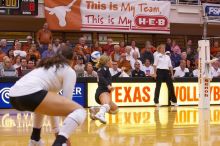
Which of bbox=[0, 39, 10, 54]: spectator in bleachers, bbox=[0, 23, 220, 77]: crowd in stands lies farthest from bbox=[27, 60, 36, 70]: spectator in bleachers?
bbox=[0, 39, 10, 54]: spectator in bleachers

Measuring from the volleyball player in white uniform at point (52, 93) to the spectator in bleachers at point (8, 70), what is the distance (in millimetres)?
10523

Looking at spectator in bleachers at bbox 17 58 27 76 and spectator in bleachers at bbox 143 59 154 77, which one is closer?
spectator in bleachers at bbox 17 58 27 76

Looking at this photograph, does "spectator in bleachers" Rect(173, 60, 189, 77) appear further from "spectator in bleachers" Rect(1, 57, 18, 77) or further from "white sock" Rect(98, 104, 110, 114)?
"white sock" Rect(98, 104, 110, 114)

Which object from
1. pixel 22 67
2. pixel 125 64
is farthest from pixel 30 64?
pixel 125 64

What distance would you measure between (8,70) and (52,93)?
433 inches

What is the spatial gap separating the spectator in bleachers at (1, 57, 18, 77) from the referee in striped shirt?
495 cm

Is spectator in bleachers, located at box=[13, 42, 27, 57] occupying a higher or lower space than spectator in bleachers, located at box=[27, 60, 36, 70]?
higher

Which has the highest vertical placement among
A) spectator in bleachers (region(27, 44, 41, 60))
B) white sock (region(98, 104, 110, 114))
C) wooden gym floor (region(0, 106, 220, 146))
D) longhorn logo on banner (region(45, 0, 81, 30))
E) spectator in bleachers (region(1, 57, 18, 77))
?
longhorn logo on banner (region(45, 0, 81, 30))

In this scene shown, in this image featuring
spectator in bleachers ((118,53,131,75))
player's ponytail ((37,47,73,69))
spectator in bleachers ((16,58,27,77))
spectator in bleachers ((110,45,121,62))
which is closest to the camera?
player's ponytail ((37,47,73,69))

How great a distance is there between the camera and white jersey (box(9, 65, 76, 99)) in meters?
6.10

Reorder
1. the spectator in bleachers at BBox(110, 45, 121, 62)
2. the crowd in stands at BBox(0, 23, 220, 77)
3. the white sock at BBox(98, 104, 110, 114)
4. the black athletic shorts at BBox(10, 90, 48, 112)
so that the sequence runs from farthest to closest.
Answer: the spectator in bleachers at BBox(110, 45, 121, 62), the crowd in stands at BBox(0, 23, 220, 77), the white sock at BBox(98, 104, 110, 114), the black athletic shorts at BBox(10, 90, 48, 112)

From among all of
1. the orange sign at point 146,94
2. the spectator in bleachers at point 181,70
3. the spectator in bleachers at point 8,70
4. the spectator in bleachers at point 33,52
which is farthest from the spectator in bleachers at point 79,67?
the spectator in bleachers at point 181,70

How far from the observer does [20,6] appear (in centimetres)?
2058

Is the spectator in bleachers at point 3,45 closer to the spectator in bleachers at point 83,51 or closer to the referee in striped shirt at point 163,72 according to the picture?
the spectator in bleachers at point 83,51
